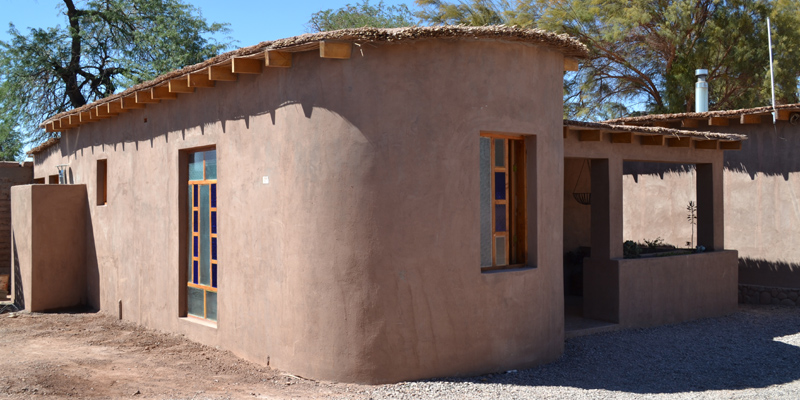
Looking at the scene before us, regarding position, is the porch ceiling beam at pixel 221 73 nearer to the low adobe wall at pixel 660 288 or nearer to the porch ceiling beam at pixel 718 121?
the low adobe wall at pixel 660 288

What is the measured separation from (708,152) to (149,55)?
20.6m

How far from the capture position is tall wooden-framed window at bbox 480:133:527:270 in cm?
777

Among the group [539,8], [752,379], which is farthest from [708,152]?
[539,8]

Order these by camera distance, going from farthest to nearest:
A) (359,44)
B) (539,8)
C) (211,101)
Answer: (539,8) < (211,101) < (359,44)

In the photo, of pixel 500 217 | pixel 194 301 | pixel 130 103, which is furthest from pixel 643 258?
pixel 130 103

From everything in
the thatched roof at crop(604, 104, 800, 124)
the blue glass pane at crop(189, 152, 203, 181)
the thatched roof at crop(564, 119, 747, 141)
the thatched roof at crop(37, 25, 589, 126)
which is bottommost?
the blue glass pane at crop(189, 152, 203, 181)

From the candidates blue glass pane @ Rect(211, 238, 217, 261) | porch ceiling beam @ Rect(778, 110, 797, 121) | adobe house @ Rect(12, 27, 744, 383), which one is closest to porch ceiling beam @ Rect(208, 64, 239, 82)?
adobe house @ Rect(12, 27, 744, 383)

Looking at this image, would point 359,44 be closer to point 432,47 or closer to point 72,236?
point 432,47

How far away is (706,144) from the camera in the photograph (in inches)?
459

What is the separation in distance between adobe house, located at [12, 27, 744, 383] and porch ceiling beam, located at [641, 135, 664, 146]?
1357mm

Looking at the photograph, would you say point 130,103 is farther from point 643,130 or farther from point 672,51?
point 672,51

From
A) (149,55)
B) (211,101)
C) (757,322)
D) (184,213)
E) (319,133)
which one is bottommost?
(757,322)

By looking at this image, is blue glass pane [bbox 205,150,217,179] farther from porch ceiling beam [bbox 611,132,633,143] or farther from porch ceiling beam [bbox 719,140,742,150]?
porch ceiling beam [bbox 719,140,742,150]

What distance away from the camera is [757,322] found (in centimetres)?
1127
